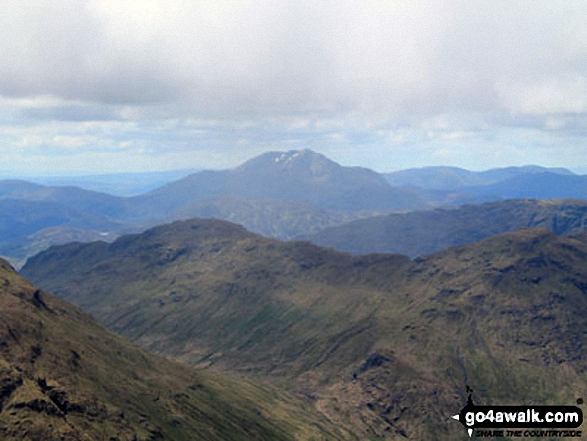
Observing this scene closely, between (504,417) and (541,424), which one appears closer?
(504,417)

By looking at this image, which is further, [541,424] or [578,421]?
[541,424]

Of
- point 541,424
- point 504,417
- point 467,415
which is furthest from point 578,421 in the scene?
point 467,415

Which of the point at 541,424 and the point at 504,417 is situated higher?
the point at 504,417

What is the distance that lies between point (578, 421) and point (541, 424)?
9070 millimetres

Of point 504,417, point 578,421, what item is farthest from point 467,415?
point 578,421

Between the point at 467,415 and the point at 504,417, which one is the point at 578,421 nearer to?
the point at 504,417

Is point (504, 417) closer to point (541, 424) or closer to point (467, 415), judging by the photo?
point (467, 415)

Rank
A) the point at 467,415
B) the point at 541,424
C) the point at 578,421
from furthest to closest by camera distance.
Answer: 1. the point at 541,424
2. the point at 578,421
3. the point at 467,415

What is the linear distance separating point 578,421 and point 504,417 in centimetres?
1878

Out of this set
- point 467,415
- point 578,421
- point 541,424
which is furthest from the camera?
point 541,424

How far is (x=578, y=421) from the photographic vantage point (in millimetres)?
103125

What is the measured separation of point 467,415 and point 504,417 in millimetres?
7182

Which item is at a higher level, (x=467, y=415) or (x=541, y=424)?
(x=467, y=415)

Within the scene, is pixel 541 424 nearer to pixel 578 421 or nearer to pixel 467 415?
pixel 578 421
